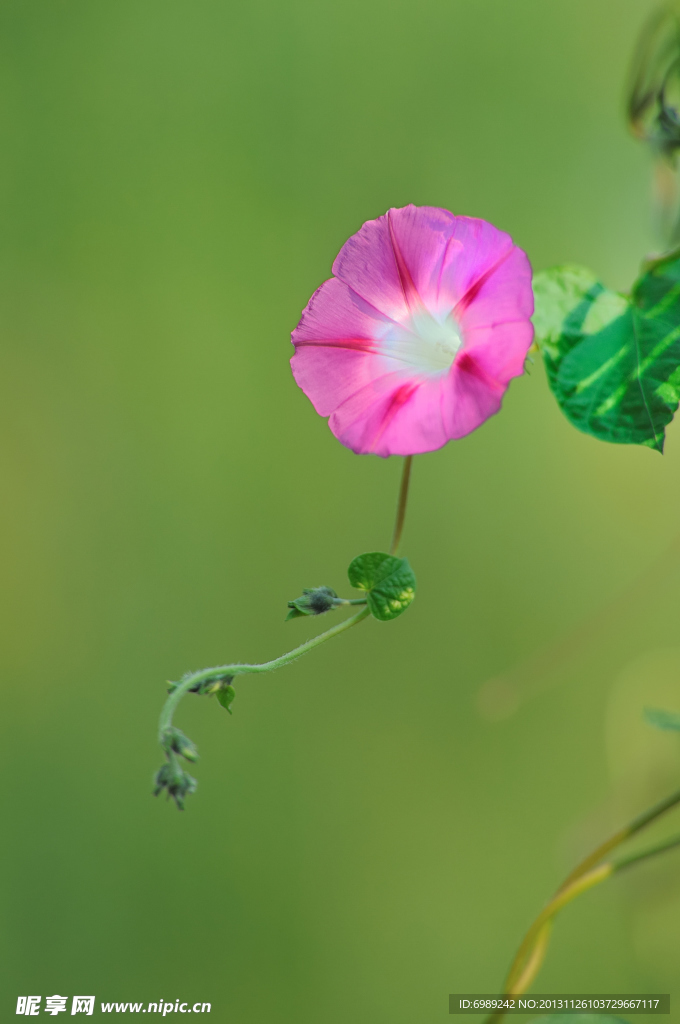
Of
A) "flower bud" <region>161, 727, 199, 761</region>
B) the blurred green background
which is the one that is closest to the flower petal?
"flower bud" <region>161, 727, 199, 761</region>

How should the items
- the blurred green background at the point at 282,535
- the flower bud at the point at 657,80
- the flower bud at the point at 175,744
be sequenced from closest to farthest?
1. the flower bud at the point at 175,744
2. the flower bud at the point at 657,80
3. the blurred green background at the point at 282,535

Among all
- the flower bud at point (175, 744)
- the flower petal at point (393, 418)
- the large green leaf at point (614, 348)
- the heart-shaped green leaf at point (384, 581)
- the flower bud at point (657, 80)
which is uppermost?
the flower bud at point (657, 80)

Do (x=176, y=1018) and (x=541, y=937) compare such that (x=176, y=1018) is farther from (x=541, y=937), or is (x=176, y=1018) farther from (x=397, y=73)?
(x=397, y=73)

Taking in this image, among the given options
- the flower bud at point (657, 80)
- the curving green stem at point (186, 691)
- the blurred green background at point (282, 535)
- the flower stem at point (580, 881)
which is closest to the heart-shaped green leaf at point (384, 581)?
the curving green stem at point (186, 691)

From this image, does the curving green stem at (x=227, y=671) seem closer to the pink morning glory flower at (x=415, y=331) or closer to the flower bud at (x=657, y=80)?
the pink morning glory flower at (x=415, y=331)

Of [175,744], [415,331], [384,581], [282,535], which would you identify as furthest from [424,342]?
[282,535]

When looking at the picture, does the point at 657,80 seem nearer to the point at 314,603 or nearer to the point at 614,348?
the point at 614,348

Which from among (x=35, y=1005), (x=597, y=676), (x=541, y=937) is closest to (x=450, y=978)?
(x=597, y=676)
